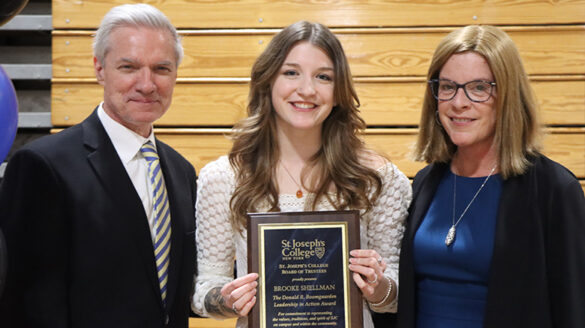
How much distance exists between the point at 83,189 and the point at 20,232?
20cm

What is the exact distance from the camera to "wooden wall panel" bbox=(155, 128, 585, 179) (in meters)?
3.78

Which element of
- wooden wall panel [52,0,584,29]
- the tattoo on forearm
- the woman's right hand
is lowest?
the tattoo on forearm

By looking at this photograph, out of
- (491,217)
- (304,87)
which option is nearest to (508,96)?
(491,217)

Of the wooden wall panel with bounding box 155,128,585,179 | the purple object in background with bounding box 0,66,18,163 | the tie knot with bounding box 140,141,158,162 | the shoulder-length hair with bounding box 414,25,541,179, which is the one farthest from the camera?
the wooden wall panel with bounding box 155,128,585,179

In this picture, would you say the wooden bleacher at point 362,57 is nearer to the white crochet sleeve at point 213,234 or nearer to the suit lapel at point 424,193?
the suit lapel at point 424,193

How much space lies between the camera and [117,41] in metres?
1.89

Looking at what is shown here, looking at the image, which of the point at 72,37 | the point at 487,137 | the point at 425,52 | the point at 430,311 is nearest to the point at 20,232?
the point at 430,311

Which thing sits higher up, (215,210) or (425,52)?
(425,52)

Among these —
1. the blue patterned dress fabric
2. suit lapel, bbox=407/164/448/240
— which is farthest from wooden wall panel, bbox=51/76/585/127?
the blue patterned dress fabric

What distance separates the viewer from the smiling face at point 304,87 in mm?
1899

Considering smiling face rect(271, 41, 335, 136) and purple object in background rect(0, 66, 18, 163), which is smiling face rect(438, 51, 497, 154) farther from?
purple object in background rect(0, 66, 18, 163)

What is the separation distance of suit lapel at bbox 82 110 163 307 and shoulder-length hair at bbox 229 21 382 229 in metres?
0.29

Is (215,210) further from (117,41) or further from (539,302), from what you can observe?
(539,302)

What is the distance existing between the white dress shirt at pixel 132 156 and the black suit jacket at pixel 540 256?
1.07 meters
